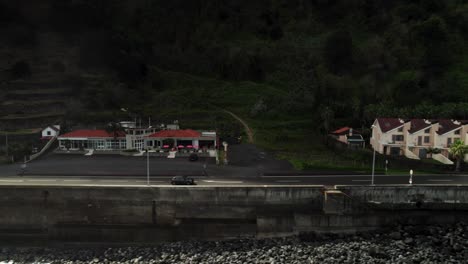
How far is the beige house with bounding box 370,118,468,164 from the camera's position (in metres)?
39.8

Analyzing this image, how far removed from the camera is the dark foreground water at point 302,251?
2203 centimetres

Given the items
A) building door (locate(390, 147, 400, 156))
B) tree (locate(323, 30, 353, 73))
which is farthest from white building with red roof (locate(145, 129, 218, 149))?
tree (locate(323, 30, 353, 73))

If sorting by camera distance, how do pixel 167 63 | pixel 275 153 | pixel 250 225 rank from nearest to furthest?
pixel 250 225 → pixel 275 153 → pixel 167 63

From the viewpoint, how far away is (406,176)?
3491 centimetres

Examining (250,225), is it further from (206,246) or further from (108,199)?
(108,199)

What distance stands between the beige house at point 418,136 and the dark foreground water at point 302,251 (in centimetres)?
1636

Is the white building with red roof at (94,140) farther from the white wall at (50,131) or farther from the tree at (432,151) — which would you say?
the tree at (432,151)

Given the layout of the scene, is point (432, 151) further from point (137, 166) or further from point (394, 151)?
point (137, 166)

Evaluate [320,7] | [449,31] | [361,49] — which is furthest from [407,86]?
[320,7]

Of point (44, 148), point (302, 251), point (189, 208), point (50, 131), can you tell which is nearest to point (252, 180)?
point (189, 208)

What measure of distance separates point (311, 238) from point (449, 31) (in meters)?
83.5

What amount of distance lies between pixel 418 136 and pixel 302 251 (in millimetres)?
28242

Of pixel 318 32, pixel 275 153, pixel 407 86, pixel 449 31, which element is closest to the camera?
pixel 275 153

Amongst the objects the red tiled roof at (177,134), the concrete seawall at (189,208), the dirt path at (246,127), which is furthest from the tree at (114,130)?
the dirt path at (246,127)
